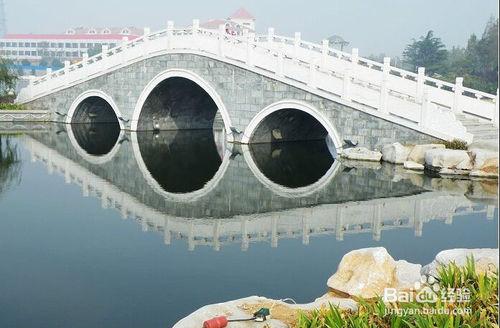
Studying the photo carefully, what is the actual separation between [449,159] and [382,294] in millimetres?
9652

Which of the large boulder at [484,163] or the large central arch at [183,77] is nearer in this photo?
the large boulder at [484,163]

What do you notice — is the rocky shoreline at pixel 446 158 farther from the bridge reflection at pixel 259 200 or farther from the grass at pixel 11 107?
the grass at pixel 11 107

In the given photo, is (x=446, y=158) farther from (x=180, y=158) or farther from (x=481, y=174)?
(x=180, y=158)

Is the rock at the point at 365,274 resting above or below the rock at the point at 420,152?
below

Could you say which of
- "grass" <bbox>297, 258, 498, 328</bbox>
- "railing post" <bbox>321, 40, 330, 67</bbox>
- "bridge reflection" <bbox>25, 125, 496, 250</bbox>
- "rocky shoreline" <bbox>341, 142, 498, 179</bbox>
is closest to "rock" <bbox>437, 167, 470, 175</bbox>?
"rocky shoreline" <bbox>341, 142, 498, 179</bbox>

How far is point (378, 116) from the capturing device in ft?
54.9

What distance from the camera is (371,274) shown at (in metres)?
6.40

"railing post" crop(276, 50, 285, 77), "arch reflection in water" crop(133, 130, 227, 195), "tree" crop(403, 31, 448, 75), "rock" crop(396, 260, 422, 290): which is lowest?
"rock" crop(396, 260, 422, 290)

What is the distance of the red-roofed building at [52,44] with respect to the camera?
105 metres

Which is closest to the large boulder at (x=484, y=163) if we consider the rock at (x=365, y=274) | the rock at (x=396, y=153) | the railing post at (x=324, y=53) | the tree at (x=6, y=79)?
the rock at (x=396, y=153)

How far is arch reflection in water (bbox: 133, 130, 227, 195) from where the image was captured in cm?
1518

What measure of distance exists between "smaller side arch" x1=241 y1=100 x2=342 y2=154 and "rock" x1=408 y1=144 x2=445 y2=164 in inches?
99.4

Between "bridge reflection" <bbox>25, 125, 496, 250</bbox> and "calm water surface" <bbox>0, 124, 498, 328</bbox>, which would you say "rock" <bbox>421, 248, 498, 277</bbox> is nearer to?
"calm water surface" <bbox>0, 124, 498, 328</bbox>

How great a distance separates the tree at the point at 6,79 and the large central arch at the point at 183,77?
34.0 ft
